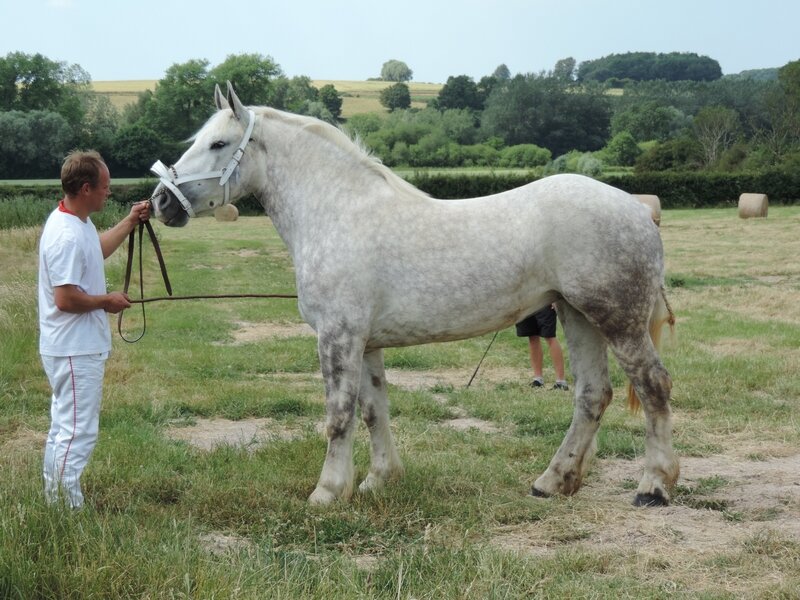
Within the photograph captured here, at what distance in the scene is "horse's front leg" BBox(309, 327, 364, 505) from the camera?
498 cm

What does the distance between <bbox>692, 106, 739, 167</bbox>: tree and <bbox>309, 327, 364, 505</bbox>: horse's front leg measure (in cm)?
5464

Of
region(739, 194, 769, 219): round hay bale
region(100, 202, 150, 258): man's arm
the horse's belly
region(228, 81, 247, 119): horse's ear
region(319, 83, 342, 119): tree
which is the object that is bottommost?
region(739, 194, 769, 219): round hay bale

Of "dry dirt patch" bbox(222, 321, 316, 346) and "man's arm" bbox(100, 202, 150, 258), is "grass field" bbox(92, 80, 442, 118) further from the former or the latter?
"man's arm" bbox(100, 202, 150, 258)

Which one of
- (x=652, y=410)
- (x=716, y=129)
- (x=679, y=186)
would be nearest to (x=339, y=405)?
(x=652, y=410)

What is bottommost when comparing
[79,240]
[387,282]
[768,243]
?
[768,243]

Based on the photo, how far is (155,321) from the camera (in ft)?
40.2

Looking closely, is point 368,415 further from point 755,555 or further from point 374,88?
point 374,88

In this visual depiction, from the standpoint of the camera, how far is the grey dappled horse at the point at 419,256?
5.00 meters

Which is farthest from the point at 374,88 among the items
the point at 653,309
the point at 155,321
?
the point at 653,309

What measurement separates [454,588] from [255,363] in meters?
6.31

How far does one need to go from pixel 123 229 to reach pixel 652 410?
317cm

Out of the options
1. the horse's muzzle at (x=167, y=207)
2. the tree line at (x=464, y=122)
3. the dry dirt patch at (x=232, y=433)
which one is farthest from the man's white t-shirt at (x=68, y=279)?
the tree line at (x=464, y=122)

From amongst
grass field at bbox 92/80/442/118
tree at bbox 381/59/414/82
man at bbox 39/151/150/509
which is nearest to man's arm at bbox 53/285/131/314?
man at bbox 39/151/150/509

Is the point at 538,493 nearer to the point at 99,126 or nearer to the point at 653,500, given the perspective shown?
the point at 653,500
